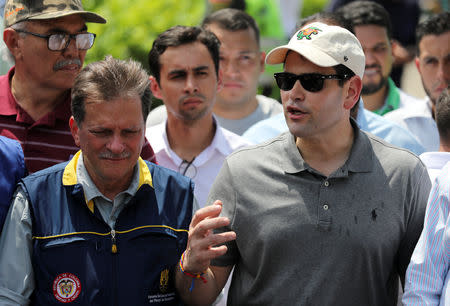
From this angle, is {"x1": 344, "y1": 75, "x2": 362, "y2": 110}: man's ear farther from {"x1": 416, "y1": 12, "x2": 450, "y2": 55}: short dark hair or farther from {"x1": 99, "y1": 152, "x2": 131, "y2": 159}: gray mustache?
{"x1": 416, "y1": 12, "x2": 450, "y2": 55}: short dark hair

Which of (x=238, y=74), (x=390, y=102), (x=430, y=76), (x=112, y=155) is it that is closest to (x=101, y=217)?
(x=112, y=155)

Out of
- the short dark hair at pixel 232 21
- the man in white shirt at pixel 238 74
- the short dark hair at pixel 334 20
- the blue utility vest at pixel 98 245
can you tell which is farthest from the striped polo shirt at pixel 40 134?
the short dark hair at pixel 232 21

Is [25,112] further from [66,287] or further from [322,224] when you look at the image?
[322,224]

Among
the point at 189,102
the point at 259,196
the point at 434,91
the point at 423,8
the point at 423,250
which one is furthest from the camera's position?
the point at 423,8

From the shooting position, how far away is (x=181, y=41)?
16.8ft

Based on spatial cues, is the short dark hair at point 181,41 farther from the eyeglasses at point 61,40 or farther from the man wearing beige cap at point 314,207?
the man wearing beige cap at point 314,207

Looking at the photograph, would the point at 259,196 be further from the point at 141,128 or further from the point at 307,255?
the point at 141,128

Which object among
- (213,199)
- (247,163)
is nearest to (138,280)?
(213,199)

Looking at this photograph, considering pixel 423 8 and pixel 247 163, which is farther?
pixel 423 8

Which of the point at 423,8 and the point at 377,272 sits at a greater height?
the point at 423,8

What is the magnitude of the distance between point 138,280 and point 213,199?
20.6 inches

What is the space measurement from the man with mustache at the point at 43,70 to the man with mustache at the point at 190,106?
1.90 ft

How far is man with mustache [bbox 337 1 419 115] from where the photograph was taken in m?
6.25

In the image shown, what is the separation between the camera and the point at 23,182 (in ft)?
11.2
